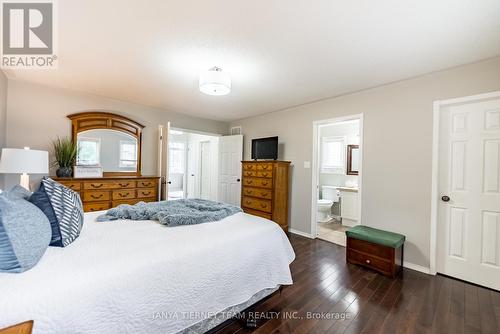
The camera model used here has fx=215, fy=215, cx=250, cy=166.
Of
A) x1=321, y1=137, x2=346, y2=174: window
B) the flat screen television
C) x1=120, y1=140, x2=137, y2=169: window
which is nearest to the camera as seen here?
x1=120, y1=140, x2=137, y2=169: window

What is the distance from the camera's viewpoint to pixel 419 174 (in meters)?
2.63

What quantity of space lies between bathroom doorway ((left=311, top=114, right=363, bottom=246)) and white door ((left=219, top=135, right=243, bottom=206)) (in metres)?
1.74

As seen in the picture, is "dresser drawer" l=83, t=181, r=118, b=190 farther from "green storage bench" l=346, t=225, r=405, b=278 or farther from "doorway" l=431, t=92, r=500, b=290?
"doorway" l=431, t=92, r=500, b=290

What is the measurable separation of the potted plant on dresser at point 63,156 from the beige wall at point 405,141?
13.6 ft

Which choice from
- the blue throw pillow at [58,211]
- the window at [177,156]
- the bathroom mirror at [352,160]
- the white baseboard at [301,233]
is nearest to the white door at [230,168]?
the white baseboard at [301,233]

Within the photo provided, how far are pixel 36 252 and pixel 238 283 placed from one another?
1147 millimetres

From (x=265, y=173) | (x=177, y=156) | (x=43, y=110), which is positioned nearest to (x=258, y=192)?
(x=265, y=173)

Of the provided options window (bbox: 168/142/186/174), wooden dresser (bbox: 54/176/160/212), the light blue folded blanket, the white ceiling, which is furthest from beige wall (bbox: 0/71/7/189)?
window (bbox: 168/142/186/174)

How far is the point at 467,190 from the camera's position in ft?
7.79

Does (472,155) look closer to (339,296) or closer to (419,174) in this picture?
(419,174)

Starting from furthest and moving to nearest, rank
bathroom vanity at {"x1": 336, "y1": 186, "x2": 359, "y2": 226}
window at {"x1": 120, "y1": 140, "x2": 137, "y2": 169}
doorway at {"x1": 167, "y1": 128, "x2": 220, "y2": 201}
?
doorway at {"x1": 167, "y1": 128, "x2": 220, "y2": 201}
bathroom vanity at {"x1": 336, "y1": 186, "x2": 359, "y2": 226}
window at {"x1": 120, "y1": 140, "x2": 137, "y2": 169}

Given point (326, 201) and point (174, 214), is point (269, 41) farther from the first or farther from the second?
point (326, 201)

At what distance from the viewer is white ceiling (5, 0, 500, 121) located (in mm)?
1580

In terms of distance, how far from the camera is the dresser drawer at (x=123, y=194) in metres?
3.49
